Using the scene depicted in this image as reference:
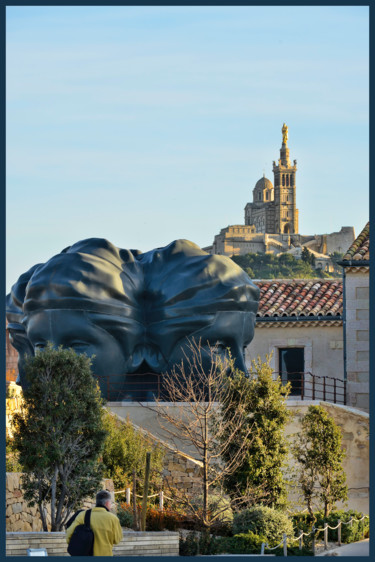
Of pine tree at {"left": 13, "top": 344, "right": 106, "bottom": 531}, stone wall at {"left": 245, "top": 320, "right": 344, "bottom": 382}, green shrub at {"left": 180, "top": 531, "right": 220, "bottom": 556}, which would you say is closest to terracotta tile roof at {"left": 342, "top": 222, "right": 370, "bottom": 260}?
stone wall at {"left": 245, "top": 320, "right": 344, "bottom": 382}

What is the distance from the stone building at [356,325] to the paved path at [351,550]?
390 inches

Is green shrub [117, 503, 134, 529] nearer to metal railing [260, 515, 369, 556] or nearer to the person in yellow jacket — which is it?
metal railing [260, 515, 369, 556]

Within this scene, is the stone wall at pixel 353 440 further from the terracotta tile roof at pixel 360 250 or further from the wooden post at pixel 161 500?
the wooden post at pixel 161 500

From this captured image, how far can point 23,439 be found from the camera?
19406 mm

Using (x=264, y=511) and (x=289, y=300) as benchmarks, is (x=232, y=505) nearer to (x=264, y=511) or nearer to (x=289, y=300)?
(x=264, y=511)

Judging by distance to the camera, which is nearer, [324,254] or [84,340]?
[84,340]

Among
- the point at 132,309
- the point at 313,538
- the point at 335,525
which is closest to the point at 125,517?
the point at 313,538

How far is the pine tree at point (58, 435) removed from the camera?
1928cm

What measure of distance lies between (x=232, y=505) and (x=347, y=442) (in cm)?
669

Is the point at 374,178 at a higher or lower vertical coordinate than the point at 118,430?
higher

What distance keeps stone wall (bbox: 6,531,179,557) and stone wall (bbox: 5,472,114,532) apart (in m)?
1.76

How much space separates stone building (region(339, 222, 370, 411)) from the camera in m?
31.6

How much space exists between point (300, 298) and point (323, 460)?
11802mm

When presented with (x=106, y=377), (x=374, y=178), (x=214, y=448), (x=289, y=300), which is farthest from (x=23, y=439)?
(x=289, y=300)
